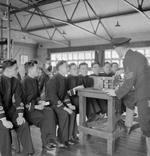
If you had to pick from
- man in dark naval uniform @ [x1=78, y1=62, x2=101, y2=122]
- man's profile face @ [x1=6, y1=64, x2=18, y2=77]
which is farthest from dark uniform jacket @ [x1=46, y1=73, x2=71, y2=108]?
man's profile face @ [x1=6, y1=64, x2=18, y2=77]

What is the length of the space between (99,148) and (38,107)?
106cm

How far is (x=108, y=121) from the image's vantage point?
279 centimetres

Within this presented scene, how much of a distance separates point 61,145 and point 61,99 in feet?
2.19

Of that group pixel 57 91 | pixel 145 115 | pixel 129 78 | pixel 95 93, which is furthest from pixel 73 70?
pixel 145 115

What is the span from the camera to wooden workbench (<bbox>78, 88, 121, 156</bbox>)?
2730 mm

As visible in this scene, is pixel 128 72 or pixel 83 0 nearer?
pixel 128 72

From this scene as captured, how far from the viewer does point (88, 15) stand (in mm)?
8164

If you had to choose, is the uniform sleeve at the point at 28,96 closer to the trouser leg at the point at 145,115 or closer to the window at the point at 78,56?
the trouser leg at the point at 145,115

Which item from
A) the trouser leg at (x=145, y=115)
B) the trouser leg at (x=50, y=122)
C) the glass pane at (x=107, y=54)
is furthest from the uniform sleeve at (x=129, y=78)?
the glass pane at (x=107, y=54)

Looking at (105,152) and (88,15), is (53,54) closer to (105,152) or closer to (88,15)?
(88,15)

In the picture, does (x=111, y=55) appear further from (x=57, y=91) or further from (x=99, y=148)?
(x=99, y=148)

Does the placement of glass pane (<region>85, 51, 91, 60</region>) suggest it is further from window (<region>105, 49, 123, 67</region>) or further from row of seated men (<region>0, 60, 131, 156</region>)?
row of seated men (<region>0, 60, 131, 156</region>)

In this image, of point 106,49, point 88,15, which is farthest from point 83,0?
point 106,49

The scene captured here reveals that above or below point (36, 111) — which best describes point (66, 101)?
above
